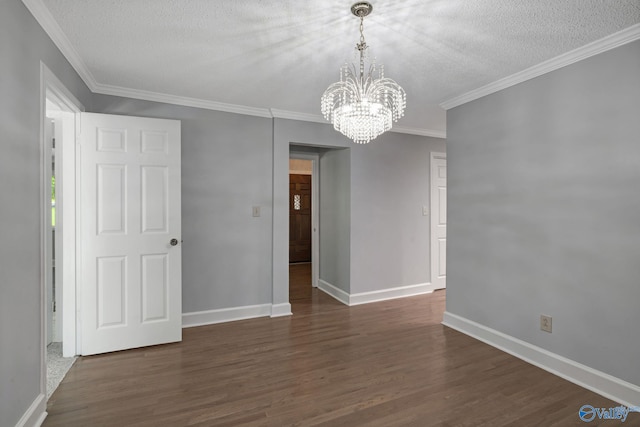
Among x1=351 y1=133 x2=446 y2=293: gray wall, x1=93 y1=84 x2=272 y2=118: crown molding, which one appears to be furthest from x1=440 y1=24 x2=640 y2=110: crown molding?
x1=93 y1=84 x2=272 y2=118: crown molding

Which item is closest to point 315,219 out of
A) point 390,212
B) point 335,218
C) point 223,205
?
point 335,218

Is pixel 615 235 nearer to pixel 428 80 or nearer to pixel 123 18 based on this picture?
pixel 428 80

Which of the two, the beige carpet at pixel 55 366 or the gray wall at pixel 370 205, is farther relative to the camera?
the gray wall at pixel 370 205

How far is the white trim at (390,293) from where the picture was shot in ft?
13.5

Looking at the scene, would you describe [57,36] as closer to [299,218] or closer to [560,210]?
[560,210]

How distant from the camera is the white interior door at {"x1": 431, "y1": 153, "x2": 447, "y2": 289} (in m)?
4.62

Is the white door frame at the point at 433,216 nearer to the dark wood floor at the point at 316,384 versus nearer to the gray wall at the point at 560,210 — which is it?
the gray wall at the point at 560,210

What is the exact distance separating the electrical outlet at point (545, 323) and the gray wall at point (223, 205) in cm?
263

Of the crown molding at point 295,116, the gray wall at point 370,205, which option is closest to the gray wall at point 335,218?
the gray wall at point 370,205

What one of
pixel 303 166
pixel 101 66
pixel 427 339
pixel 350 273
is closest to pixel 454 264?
pixel 427 339

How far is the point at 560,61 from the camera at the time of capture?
2.35 metres

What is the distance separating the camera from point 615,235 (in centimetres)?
210

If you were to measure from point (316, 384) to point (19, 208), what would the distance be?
207 cm

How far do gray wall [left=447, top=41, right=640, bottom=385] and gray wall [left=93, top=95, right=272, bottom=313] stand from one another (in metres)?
2.17
